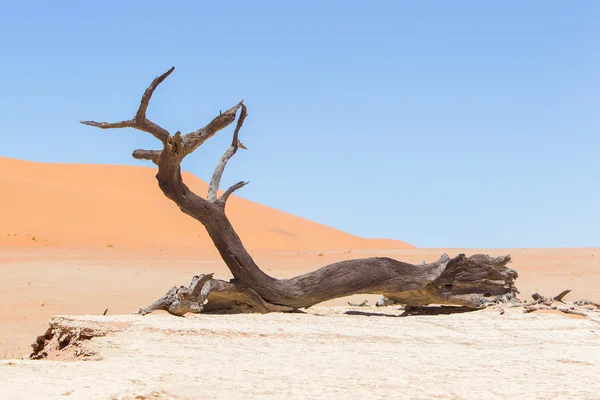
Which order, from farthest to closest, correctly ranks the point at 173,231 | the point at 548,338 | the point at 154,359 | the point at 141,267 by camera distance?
the point at 173,231, the point at 141,267, the point at 548,338, the point at 154,359

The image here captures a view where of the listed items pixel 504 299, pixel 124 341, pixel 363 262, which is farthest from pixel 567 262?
pixel 124 341

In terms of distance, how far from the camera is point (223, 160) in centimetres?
1071

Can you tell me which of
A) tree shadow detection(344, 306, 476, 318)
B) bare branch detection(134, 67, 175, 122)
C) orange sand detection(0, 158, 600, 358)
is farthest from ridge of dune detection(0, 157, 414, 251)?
tree shadow detection(344, 306, 476, 318)

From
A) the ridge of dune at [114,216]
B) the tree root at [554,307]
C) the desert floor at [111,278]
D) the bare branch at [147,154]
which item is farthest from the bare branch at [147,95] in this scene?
the ridge of dune at [114,216]

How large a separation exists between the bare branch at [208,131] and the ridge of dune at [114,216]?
1833 centimetres

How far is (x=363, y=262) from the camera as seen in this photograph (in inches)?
417

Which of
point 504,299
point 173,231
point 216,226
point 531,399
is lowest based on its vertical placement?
point 531,399

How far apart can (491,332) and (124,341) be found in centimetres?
455

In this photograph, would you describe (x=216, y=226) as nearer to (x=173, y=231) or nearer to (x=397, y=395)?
(x=397, y=395)

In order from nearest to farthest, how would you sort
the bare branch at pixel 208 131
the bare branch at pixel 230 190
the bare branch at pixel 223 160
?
the bare branch at pixel 208 131 → the bare branch at pixel 230 190 → the bare branch at pixel 223 160

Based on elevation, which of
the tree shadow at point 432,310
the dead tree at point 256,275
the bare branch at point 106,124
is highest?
the bare branch at point 106,124

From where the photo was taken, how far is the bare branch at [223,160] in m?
10.5

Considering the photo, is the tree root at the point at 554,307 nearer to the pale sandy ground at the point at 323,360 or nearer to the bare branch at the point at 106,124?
the pale sandy ground at the point at 323,360

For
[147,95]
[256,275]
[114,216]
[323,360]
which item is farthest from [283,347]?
[114,216]
